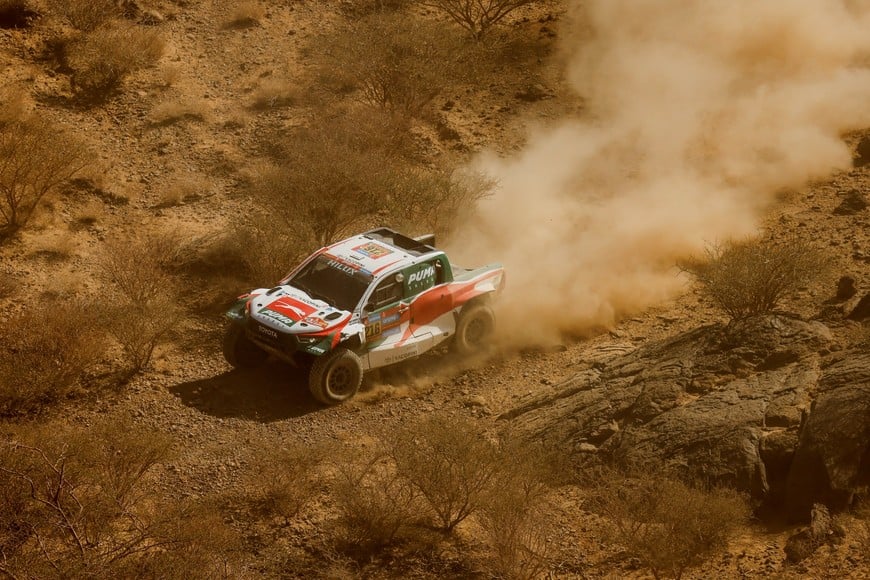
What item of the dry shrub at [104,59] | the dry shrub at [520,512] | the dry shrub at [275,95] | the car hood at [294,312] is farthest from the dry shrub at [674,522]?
the dry shrub at [104,59]

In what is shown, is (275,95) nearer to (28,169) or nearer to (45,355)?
(28,169)

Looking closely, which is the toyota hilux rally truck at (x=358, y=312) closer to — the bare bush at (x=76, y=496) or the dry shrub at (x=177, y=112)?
the bare bush at (x=76, y=496)

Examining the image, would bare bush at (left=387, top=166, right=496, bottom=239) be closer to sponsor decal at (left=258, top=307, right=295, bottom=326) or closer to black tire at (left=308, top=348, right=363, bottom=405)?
black tire at (left=308, top=348, right=363, bottom=405)

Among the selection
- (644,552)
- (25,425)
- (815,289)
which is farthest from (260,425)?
(815,289)

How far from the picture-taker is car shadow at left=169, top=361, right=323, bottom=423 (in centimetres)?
1390

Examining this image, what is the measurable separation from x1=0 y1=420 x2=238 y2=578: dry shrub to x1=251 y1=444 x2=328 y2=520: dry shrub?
2.67 feet

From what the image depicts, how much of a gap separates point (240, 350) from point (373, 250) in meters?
2.37

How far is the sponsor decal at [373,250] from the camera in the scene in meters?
14.7

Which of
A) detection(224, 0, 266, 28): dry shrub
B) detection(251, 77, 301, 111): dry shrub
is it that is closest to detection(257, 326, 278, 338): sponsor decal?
detection(251, 77, 301, 111): dry shrub

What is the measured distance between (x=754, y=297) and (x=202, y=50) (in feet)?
46.1

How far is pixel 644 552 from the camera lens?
36.2 ft

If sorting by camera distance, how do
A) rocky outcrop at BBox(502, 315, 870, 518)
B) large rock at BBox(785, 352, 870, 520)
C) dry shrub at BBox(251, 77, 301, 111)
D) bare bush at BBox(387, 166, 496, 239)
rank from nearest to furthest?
large rock at BBox(785, 352, 870, 520) → rocky outcrop at BBox(502, 315, 870, 518) → bare bush at BBox(387, 166, 496, 239) → dry shrub at BBox(251, 77, 301, 111)

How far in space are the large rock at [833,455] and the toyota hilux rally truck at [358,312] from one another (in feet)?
17.8

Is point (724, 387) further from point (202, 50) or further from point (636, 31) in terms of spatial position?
point (202, 50)
